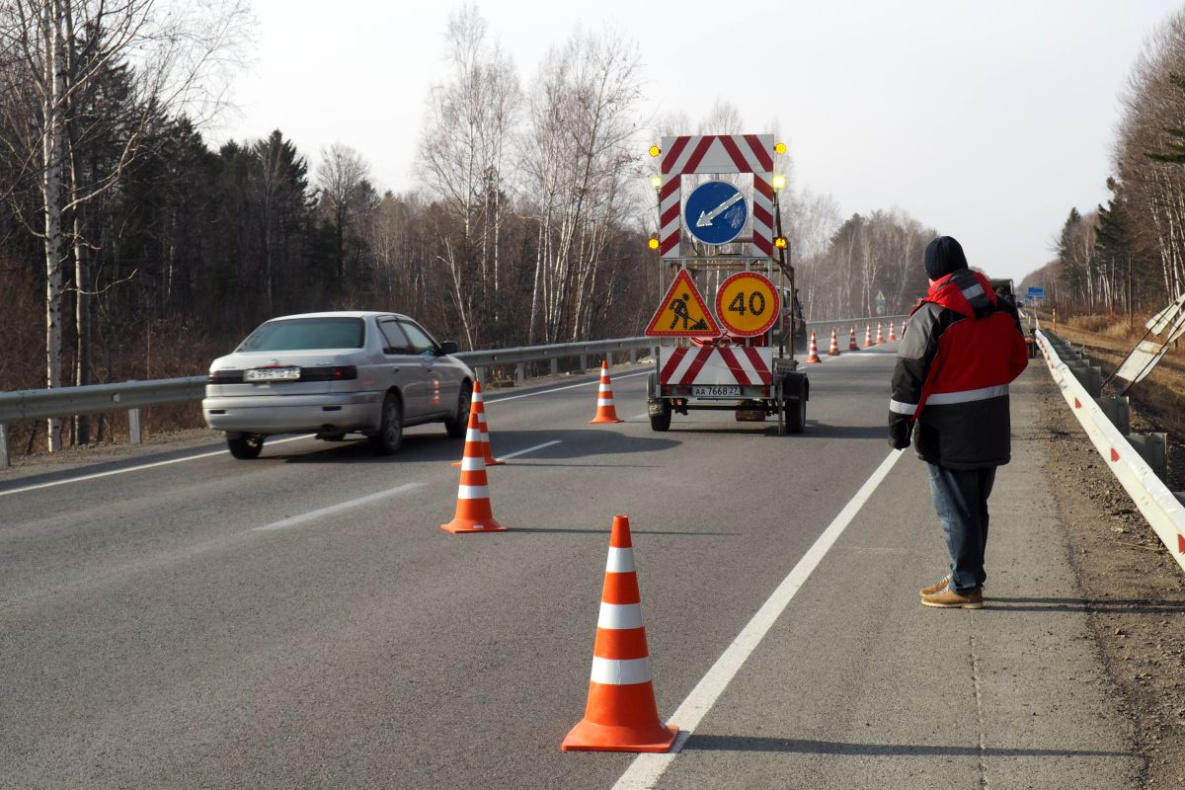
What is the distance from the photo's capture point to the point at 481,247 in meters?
43.5

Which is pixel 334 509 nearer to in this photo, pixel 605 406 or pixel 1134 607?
pixel 1134 607

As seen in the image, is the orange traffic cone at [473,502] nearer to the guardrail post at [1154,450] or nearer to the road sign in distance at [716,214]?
the guardrail post at [1154,450]

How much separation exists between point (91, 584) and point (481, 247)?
3642 cm

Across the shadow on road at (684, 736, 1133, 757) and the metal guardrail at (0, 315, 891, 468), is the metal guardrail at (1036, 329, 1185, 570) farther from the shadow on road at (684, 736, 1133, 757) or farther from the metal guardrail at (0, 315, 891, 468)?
the metal guardrail at (0, 315, 891, 468)

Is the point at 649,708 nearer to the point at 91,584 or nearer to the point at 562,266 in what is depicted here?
the point at 91,584

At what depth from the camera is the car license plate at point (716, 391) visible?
15711 millimetres

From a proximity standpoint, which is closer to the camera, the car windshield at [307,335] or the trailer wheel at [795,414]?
the car windshield at [307,335]

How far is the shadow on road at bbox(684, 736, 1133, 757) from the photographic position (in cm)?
455

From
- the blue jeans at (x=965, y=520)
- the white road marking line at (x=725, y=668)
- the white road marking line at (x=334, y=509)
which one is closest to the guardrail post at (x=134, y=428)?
the white road marking line at (x=334, y=509)

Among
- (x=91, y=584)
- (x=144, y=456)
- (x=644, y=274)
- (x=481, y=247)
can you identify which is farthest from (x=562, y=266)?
(x=91, y=584)

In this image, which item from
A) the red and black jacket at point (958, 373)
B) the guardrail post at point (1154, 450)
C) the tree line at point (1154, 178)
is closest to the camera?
the red and black jacket at point (958, 373)

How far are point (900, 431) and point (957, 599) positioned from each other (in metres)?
0.97

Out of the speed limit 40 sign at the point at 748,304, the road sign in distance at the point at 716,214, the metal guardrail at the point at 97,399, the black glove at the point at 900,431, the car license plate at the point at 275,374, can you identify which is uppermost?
the road sign in distance at the point at 716,214

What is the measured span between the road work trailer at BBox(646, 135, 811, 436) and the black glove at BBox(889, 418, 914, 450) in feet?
27.6
